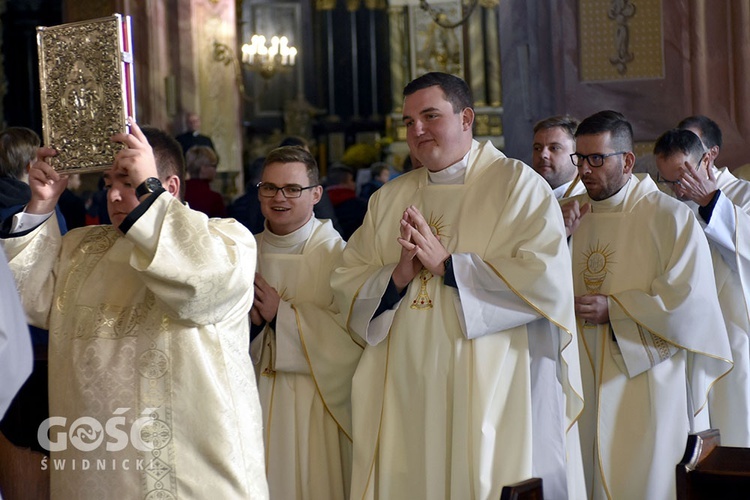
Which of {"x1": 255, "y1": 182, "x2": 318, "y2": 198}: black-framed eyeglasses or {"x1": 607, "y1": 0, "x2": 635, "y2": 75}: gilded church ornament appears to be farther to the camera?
{"x1": 607, "y1": 0, "x2": 635, "y2": 75}: gilded church ornament

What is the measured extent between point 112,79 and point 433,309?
170 centimetres

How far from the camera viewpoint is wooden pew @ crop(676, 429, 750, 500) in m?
3.15

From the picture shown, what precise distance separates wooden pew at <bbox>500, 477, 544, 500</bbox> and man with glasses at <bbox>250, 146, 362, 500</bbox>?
1.90 meters

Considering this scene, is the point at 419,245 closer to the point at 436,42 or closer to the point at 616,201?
the point at 616,201

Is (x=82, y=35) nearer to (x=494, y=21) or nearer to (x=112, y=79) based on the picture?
(x=112, y=79)

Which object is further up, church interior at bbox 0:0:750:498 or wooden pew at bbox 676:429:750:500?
church interior at bbox 0:0:750:498

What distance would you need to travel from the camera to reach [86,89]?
11.1 ft

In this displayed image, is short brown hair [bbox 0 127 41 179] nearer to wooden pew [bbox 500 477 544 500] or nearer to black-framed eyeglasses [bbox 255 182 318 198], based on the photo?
black-framed eyeglasses [bbox 255 182 318 198]

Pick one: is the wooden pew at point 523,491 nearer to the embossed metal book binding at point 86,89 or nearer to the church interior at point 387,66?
the embossed metal book binding at point 86,89

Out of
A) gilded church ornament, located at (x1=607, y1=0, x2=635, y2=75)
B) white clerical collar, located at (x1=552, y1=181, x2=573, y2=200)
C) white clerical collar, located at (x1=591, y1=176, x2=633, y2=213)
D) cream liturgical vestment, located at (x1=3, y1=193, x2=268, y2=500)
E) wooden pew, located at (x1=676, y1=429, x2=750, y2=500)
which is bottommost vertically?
wooden pew, located at (x1=676, y1=429, x2=750, y2=500)

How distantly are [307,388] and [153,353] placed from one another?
154 cm

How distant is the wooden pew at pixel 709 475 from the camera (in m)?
3.15

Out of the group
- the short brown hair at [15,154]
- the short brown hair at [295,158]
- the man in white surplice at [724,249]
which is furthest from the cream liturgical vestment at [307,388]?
the man in white surplice at [724,249]

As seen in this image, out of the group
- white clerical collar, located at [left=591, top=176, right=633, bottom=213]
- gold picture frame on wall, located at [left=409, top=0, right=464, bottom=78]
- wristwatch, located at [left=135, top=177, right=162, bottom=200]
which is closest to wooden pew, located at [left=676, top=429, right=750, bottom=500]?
wristwatch, located at [left=135, top=177, right=162, bottom=200]
